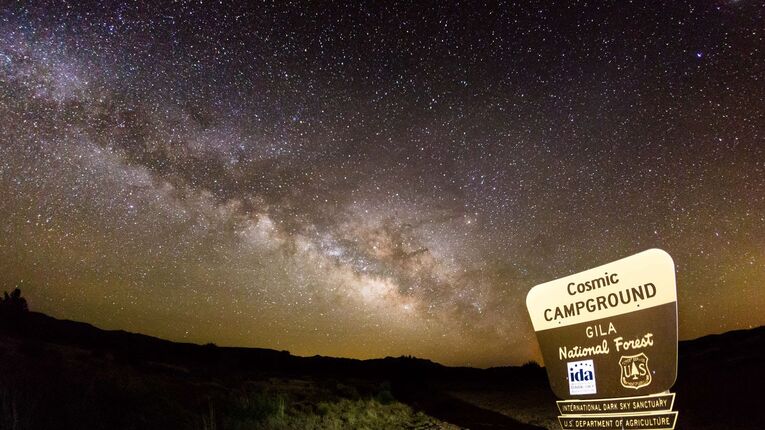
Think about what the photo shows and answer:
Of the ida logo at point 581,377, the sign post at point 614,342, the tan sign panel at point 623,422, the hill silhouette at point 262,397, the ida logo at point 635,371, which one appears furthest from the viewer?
the hill silhouette at point 262,397

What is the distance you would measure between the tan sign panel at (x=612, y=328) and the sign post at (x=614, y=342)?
0.01 meters

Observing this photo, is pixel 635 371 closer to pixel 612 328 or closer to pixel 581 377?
pixel 612 328

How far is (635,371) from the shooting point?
6.14 meters

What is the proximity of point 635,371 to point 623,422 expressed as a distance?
64 centimetres

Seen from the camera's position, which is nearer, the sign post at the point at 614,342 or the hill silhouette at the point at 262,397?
the sign post at the point at 614,342

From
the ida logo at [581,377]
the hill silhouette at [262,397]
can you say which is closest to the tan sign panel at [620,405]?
the ida logo at [581,377]

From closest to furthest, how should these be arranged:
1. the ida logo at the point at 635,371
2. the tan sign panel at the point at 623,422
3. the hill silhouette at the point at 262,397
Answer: the tan sign panel at the point at 623,422 → the ida logo at the point at 635,371 → the hill silhouette at the point at 262,397

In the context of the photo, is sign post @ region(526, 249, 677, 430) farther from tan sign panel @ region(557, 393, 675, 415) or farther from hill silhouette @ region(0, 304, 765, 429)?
hill silhouette @ region(0, 304, 765, 429)

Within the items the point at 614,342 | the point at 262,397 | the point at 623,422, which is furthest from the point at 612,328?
the point at 262,397

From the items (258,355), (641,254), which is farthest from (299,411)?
(258,355)

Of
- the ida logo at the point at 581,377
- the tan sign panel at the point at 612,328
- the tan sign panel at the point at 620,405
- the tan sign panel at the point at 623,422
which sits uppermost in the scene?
the tan sign panel at the point at 612,328

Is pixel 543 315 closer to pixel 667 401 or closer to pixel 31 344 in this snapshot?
pixel 667 401

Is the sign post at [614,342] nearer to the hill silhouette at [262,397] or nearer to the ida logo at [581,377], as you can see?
the ida logo at [581,377]

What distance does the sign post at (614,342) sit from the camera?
5.86m
